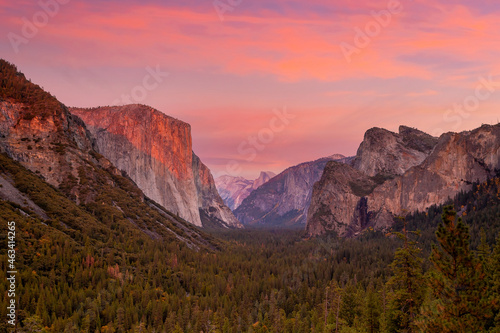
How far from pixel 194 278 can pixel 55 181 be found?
76.4m

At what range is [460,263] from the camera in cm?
2795

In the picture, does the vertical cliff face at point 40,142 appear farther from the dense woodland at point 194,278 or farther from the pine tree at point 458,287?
the pine tree at point 458,287

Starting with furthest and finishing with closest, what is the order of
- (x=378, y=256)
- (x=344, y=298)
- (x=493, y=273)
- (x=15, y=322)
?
1. (x=378, y=256)
2. (x=344, y=298)
3. (x=15, y=322)
4. (x=493, y=273)

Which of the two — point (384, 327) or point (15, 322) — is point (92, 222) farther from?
point (384, 327)

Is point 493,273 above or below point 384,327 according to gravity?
above

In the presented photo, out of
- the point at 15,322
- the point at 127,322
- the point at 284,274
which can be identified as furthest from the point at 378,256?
the point at 15,322

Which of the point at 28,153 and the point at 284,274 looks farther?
the point at 28,153

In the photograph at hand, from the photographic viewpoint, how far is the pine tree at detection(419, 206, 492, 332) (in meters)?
27.1

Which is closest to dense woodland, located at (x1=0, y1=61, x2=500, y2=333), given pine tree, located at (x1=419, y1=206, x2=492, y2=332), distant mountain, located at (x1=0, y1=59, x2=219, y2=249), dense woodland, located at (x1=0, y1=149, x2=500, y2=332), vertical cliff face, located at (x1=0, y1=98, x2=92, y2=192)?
pine tree, located at (x1=419, y1=206, x2=492, y2=332)

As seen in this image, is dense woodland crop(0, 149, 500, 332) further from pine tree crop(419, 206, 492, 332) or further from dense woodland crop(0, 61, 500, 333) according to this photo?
dense woodland crop(0, 61, 500, 333)

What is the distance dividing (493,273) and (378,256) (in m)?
150

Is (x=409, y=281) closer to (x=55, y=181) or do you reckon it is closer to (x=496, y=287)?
(x=496, y=287)

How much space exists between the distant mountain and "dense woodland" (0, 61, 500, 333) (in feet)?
2.55

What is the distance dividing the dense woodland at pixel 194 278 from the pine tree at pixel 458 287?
73mm
